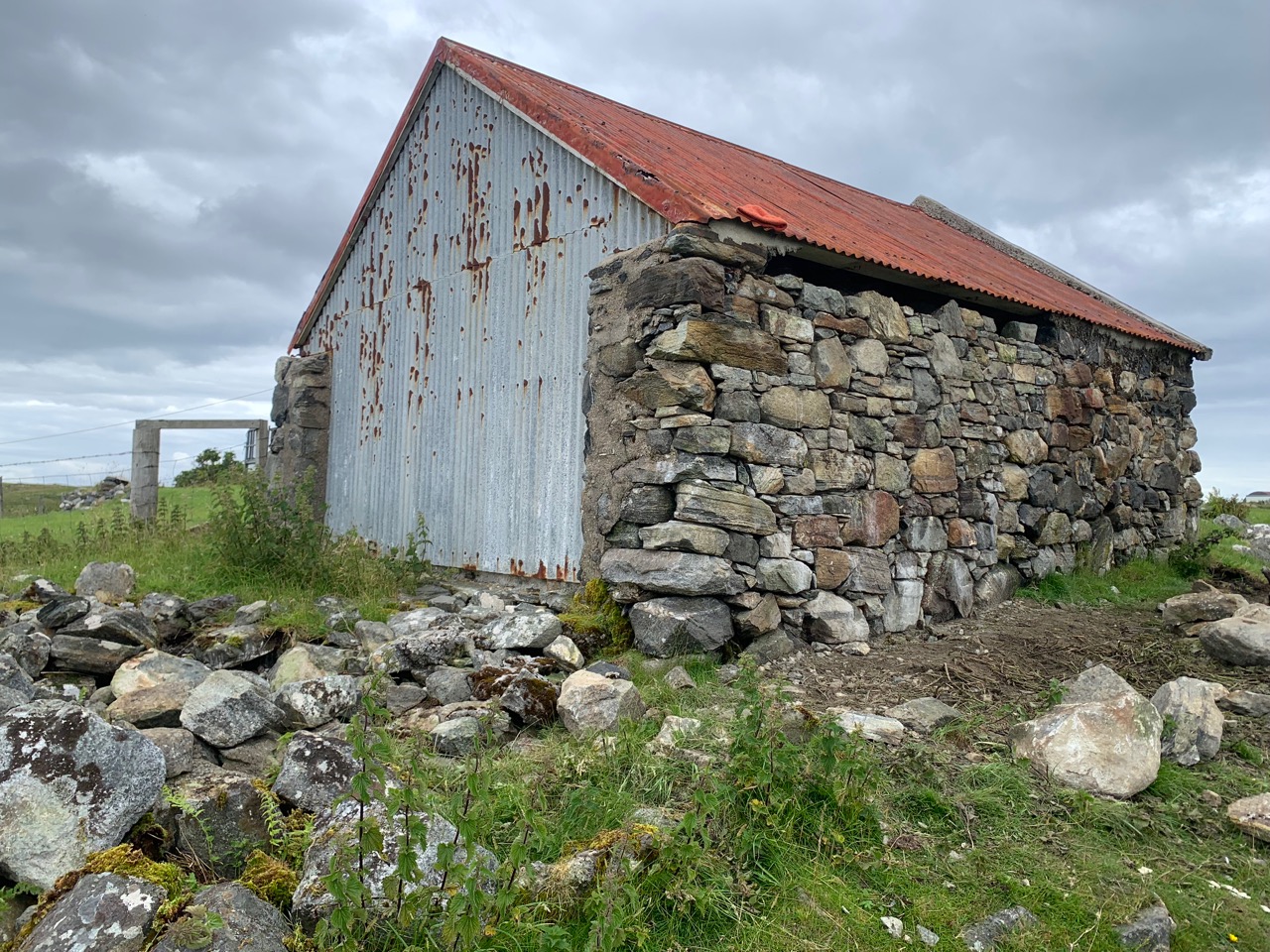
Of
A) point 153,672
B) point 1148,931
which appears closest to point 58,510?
point 153,672

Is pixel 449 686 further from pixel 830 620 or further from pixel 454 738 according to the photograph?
pixel 830 620

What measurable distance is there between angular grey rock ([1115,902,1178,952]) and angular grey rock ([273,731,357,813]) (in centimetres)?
287

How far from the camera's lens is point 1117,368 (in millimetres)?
10633

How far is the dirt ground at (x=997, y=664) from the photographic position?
5590 mm

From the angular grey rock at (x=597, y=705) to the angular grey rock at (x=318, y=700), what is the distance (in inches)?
43.5

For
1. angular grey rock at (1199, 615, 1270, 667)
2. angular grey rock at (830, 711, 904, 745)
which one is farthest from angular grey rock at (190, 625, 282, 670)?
angular grey rock at (1199, 615, 1270, 667)

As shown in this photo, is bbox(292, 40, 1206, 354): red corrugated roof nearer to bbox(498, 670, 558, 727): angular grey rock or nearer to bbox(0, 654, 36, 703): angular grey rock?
bbox(498, 670, 558, 727): angular grey rock

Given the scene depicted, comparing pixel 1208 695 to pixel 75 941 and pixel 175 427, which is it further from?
pixel 175 427

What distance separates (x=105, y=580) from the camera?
25.2ft

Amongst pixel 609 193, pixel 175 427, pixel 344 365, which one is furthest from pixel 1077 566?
pixel 175 427

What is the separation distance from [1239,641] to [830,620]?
267 cm

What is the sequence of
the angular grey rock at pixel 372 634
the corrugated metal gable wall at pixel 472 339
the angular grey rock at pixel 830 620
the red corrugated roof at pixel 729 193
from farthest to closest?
1. the corrugated metal gable wall at pixel 472 339
2. the red corrugated roof at pixel 729 193
3. the angular grey rock at pixel 830 620
4. the angular grey rock at pixel 372 634

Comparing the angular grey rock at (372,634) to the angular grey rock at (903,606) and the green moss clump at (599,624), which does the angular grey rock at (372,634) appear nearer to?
the green moss clump at (599,624)

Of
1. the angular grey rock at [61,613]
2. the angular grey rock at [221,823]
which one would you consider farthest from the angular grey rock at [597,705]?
the angular grey rock at [61,613]
